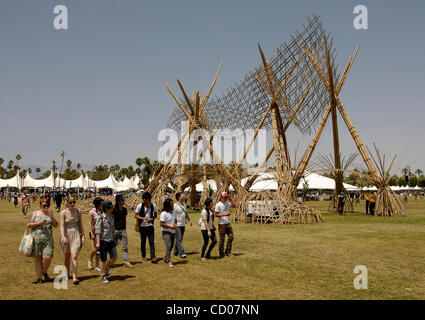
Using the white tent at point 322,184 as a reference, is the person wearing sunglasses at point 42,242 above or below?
below

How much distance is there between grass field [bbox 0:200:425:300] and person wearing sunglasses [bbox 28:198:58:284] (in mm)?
274

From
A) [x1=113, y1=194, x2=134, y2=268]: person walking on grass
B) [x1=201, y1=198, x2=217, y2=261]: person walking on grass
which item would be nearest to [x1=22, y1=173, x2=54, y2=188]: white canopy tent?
[x1=113, y1=194, x2=134, y2=268]: person walking on grass

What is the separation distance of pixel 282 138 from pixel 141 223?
13.7 meters

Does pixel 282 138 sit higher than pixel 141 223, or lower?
higher

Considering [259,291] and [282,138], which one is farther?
[282,138]

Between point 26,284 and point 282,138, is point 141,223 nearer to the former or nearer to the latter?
point 26,284

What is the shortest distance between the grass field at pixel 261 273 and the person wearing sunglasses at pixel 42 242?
0.27m

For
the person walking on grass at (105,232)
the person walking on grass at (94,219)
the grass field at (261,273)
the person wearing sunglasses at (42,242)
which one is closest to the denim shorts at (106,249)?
the person walking on grass at (105,232)

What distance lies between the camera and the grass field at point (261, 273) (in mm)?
5961

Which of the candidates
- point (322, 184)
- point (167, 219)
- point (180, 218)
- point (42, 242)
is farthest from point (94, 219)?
point (322, 184)

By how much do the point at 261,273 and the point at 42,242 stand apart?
3.83m

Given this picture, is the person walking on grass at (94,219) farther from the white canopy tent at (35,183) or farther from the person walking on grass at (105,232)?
the white canopy tent at (35,183)

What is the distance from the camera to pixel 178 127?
82.4 ft
